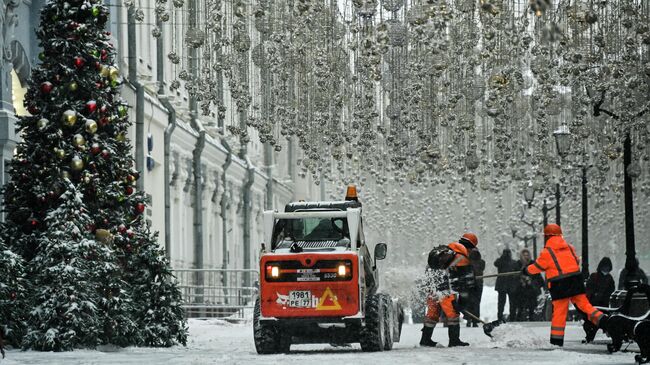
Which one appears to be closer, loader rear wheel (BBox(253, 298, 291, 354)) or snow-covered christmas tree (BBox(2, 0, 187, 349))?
loader rear wheel (BBox(253, 298, 291, 354))

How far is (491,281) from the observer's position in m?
108

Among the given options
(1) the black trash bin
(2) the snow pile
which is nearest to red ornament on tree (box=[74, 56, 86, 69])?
(2) the snow pile

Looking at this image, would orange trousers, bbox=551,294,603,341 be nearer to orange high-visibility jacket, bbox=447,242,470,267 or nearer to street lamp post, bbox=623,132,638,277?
orange high-visibility jacket, bbox=447,242,470,267

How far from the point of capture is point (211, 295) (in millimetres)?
43781

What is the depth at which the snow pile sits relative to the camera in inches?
891

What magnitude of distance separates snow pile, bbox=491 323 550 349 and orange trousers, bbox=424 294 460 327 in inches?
25.2

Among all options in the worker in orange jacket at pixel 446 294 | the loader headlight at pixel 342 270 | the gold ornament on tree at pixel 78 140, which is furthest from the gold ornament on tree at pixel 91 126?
the worker in orange jacket at pixel 446 294

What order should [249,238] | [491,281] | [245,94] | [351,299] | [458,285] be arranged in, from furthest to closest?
1. [491,281]
2. [249,238]
3. [245,94]
4. [458,285]
5. [351,299]

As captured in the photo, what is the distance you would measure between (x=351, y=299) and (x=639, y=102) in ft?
23.6

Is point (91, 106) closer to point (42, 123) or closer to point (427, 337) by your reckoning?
point (42, 123)

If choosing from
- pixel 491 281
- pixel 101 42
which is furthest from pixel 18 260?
pixel 491 281

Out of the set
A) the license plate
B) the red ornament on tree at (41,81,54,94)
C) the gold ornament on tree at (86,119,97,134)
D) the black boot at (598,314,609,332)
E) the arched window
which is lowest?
the black boot at (598,314,609,332)

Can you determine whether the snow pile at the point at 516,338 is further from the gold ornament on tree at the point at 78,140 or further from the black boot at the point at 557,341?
the gold ornament on tree at the point at 78,140

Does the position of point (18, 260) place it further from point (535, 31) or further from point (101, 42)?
point (535, 31)
